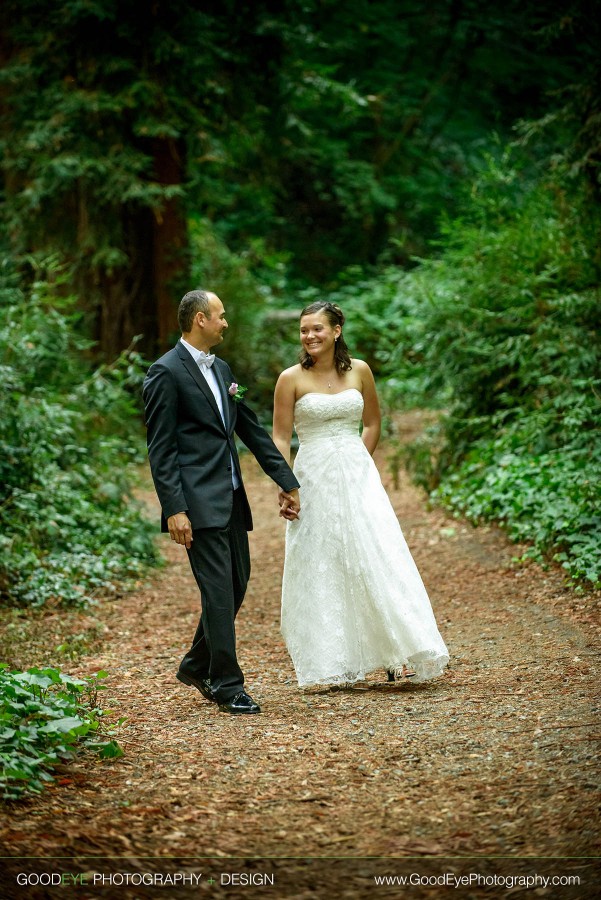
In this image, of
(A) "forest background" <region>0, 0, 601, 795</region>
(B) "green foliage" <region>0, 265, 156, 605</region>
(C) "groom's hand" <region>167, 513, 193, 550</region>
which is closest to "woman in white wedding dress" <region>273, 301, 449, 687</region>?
(C) "groom's hand" <region>167, 513, 193, 550</region>

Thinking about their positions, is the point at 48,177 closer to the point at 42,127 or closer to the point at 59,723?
the point at 42,127

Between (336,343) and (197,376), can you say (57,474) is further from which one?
(197,376)

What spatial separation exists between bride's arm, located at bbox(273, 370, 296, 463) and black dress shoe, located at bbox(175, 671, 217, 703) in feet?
4.26

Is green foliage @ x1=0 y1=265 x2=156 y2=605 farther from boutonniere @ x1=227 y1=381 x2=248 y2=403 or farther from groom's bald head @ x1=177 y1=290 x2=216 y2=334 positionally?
groom's bald head @ x1=177 y1=290 x2=216 y2=334

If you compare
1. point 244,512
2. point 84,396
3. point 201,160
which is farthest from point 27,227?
point 244,512

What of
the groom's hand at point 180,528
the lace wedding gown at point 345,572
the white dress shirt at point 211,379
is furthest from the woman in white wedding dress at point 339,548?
the groom's hand at point 180,528

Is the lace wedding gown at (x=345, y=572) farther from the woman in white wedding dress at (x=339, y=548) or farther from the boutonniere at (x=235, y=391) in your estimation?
the boutonniere at (x=235, y=391)

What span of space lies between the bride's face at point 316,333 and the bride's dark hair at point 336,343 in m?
0.03

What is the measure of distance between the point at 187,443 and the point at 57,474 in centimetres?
441

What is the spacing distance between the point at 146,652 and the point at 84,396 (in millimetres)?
4205

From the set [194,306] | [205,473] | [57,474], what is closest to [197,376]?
[194,306]

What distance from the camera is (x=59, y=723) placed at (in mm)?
4031

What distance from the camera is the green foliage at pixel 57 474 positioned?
25.5 ft

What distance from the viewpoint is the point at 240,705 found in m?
4.98
